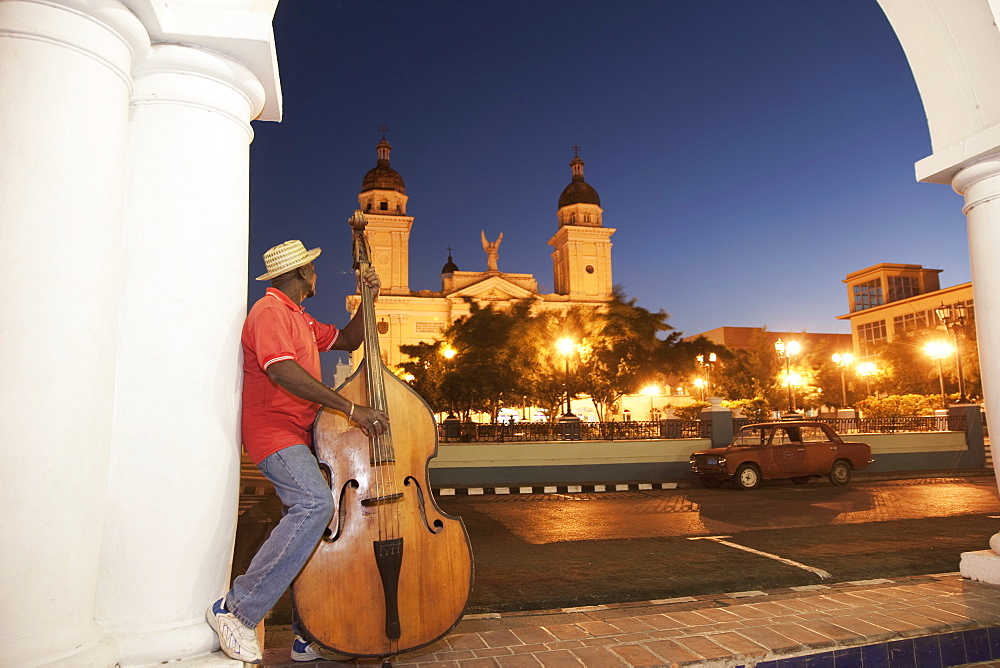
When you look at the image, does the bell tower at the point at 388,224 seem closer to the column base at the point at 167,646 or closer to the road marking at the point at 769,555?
the road marking at the point at 769,555

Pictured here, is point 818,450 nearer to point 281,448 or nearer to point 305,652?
point 305,652

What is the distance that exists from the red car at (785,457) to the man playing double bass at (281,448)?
1097 cm

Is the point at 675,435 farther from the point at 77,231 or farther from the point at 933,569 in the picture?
the point at 77,231

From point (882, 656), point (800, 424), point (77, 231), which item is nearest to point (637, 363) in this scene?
point (800, 424)

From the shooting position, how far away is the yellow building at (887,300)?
5594 centimetres

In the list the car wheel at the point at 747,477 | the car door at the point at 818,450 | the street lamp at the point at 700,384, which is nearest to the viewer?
the car wheel at the point at 747,477

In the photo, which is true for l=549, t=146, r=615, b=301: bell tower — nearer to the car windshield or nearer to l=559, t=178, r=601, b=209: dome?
l=559, t=178, r=601, b=209: dome

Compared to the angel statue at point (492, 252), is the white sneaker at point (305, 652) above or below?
below

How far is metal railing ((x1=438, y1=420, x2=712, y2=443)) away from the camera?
16078 millimetres

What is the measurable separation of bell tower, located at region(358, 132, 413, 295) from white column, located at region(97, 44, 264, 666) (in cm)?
4954

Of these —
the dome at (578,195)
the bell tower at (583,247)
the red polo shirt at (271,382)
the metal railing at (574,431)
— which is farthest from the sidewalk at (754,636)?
the dome at (578,195)

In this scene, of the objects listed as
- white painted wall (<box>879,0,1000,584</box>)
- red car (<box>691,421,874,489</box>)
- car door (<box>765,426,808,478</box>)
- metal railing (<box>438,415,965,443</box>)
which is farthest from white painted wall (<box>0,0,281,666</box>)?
metal railing (<box>438,415,965,443</box>)

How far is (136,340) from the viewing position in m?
2.51

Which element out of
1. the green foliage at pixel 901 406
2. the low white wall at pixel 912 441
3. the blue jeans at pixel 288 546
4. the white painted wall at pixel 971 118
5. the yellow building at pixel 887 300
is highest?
the yellow building at pixel 887 300
